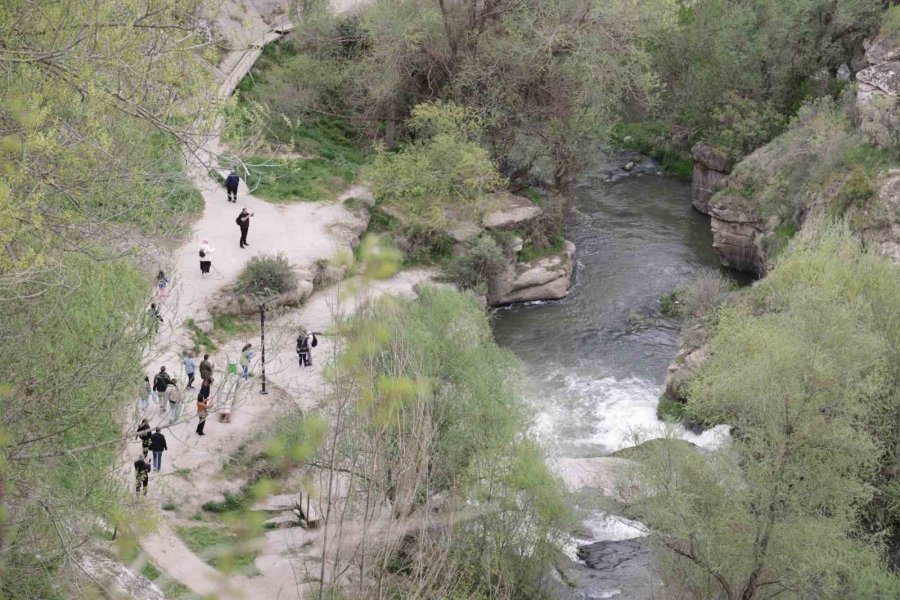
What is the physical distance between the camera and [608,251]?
123ft

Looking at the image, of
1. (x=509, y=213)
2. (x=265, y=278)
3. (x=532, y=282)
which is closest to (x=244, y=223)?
(x=265, y=278)

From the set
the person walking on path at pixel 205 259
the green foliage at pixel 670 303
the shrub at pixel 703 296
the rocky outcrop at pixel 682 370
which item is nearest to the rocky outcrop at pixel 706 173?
the green foliage at pixel 670 303

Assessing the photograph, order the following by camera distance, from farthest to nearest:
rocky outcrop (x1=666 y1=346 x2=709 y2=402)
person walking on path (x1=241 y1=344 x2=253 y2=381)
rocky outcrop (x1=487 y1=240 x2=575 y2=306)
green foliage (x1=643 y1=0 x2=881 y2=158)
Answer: green foliage (x1=643 y1=0 x2=881 y2=158), rocky outcrop (x1=487 y1=240 x2=575 y2=306), rocky outcrop (x1=666 y1=346 x2=709 y2=402), person walking on path (x1=241 y1=344 x2=253 y2=381)

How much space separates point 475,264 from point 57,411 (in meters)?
21.4

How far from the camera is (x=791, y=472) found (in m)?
17.5

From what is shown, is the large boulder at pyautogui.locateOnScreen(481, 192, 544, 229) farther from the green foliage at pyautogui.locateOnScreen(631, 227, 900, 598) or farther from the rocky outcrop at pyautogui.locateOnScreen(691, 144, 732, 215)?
the green foliage at pyautogui.locateOnScreen(631, 227, 900, 598)

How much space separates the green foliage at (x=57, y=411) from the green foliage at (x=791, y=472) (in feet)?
32.8

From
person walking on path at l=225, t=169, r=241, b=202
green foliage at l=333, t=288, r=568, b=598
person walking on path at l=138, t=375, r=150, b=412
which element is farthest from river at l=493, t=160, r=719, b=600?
person walking on path at l=225, t=169, r=241, b=202

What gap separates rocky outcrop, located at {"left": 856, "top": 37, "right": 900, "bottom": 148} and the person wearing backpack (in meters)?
18.0

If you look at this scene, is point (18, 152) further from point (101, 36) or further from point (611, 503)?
point (611, 503)

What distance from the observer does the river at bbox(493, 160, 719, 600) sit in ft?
87.2

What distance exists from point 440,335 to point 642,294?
15.4 meters

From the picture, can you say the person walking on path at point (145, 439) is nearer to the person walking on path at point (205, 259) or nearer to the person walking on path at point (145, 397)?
the person walking on path at point (145, 397)

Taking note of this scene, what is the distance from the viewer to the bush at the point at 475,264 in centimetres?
3222
